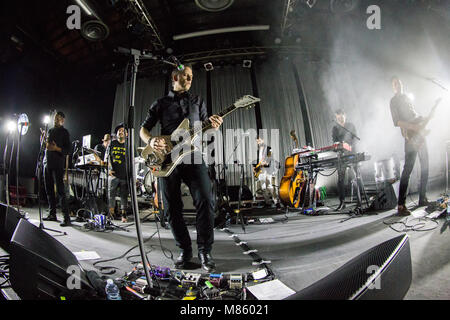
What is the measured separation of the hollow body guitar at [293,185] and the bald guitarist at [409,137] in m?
2.05

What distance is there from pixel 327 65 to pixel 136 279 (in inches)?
373

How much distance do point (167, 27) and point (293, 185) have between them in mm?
7156

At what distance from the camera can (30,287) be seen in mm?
849

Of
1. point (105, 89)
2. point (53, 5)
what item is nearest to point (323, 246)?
point (53, 5)

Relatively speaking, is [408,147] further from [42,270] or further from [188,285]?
[42,270]

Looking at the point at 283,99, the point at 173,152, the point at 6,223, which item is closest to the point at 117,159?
the point at 173,152

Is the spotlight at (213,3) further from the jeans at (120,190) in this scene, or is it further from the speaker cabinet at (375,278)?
the speaker cabinet at (375,278)

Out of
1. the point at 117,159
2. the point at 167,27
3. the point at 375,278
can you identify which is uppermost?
the point at 167,27

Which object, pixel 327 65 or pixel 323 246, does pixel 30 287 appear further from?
pixel 327 65

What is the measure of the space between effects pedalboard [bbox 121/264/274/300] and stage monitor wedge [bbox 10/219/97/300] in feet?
0.95

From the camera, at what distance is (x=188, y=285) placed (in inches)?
53.6

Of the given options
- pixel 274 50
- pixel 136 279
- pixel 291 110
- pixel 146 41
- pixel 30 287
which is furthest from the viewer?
pixel 291 110

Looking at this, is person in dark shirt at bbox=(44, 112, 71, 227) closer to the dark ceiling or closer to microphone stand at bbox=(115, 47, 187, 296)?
microphone stand at bbox=(115, 47, 187, 296)

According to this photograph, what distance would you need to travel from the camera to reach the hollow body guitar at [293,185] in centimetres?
475
